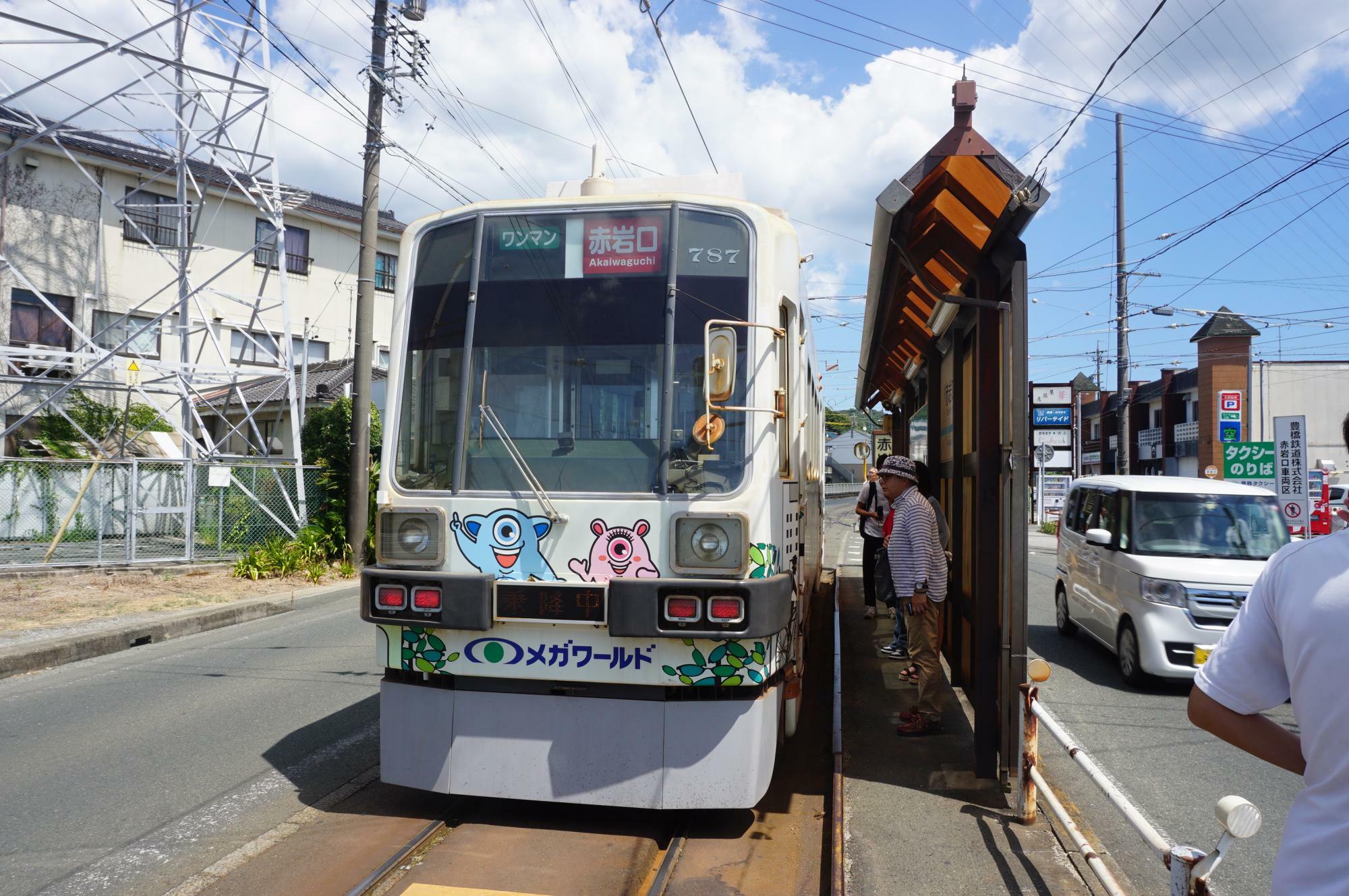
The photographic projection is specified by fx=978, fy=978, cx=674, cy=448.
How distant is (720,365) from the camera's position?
180 inches

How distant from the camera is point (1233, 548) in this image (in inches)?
358

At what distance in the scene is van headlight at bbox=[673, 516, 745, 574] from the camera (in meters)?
4.51

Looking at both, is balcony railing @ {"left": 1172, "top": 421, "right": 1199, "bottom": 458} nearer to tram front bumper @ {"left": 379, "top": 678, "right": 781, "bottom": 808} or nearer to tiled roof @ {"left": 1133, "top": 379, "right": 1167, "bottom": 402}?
tiled roof @ {"left": 1133, "top": 379, "right": 1167, "bottom": 402}

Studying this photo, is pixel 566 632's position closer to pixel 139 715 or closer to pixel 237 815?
pixel 237 815

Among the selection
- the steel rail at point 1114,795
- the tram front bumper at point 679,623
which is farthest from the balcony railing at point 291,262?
the steel rail at point 1114,795

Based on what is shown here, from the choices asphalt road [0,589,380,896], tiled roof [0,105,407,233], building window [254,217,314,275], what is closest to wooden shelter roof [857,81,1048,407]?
asphalt road [0,589,380,896]

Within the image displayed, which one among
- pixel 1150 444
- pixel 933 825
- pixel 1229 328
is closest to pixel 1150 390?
pixel 1150 444

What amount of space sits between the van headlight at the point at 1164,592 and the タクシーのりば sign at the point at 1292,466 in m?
7.60

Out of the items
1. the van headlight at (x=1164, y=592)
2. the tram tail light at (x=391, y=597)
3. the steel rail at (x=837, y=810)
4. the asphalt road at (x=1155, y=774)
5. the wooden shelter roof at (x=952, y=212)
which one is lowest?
the asphalt road at (x=1155, y=774)

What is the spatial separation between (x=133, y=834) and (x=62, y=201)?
975 inches

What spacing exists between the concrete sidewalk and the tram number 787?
116 inches

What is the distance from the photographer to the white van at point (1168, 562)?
851 cm

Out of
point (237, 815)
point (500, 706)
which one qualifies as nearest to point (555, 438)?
point (500, 706)

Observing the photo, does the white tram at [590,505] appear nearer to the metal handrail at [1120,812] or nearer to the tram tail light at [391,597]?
the tram tail light at [391,597]
